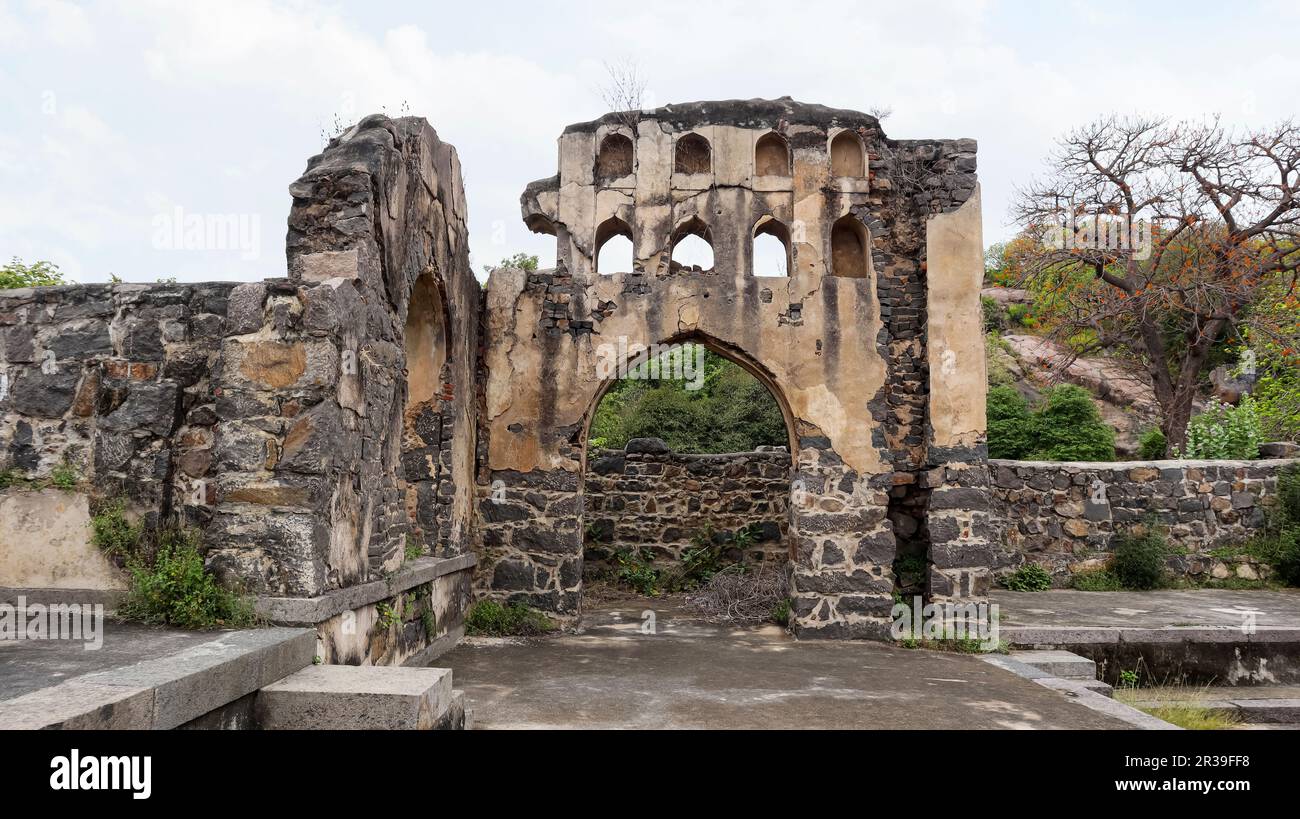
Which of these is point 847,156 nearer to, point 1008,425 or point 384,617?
point 384,617

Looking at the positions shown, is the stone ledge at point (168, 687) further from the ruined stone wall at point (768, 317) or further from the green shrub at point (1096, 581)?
the green shrub at point (1096, 581)

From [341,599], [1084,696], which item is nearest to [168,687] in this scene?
[341,599]

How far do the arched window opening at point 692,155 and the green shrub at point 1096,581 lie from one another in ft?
22.5

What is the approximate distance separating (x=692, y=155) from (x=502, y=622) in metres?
4.80

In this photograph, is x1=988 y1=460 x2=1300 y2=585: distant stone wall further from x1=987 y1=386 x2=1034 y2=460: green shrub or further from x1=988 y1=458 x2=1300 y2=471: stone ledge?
x1=987 y1=386 x2=1034 y2=460: green shrub

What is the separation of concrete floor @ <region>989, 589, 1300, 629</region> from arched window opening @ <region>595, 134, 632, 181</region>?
5.57 m

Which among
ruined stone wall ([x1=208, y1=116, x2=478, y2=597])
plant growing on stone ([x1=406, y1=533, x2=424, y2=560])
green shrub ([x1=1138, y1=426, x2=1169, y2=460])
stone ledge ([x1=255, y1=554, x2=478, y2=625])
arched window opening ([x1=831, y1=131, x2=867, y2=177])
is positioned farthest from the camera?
green shrub ([x1=1138, y1=426, x2=1169, y2=460])

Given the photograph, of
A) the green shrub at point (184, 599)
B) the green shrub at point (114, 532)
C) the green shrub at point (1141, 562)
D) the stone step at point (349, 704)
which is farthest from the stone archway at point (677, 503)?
the stone step at point (349, 704)

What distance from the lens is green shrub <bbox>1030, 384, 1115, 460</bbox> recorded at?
1711 centimetres

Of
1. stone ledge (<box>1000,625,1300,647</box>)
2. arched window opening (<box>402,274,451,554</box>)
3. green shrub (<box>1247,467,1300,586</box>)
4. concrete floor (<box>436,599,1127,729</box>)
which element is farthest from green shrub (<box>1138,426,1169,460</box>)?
arched window opening (<box>402,274,451,554</box>)

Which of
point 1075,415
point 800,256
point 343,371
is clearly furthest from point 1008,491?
point 343,371

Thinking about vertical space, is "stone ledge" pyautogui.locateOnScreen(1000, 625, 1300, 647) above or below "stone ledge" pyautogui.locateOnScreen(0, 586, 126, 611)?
below

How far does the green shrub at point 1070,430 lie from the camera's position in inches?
674

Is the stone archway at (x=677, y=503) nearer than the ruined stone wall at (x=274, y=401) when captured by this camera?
No
